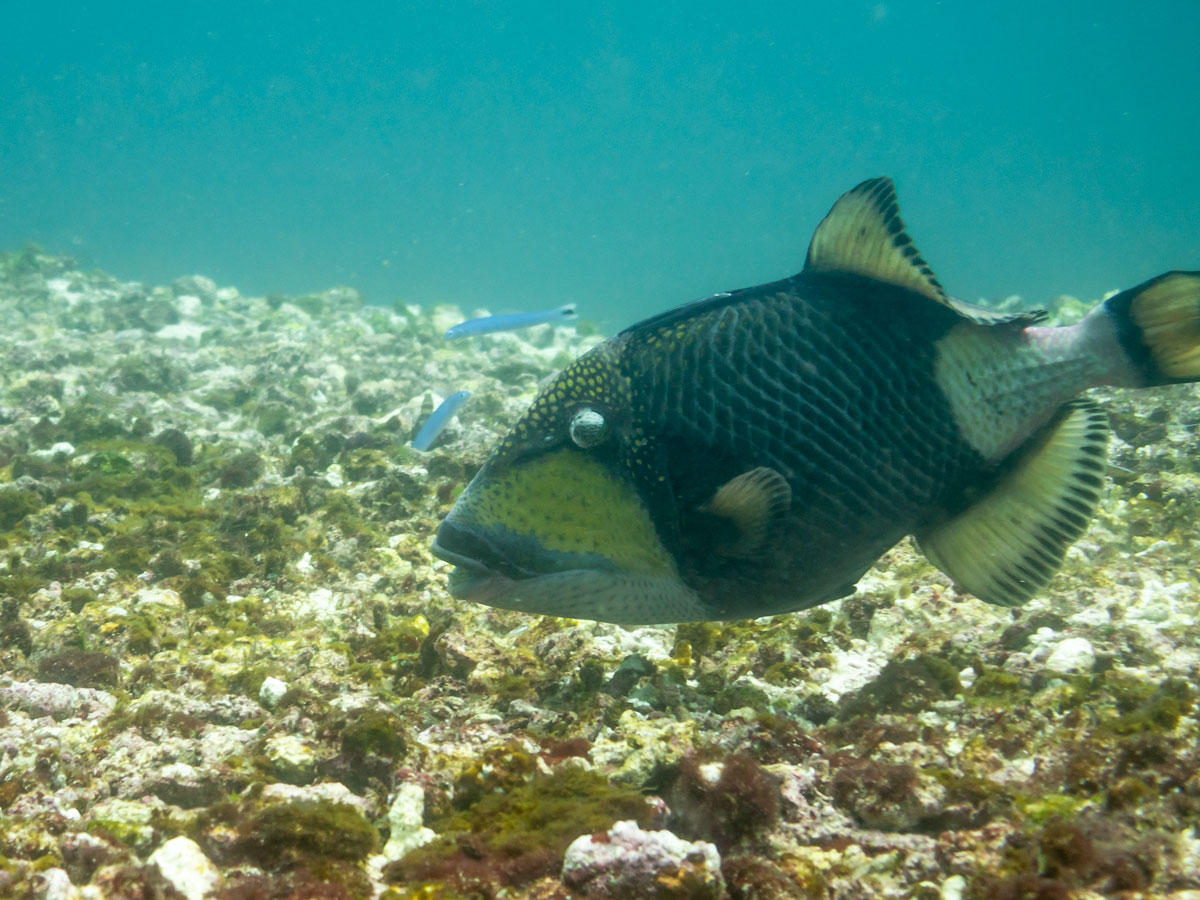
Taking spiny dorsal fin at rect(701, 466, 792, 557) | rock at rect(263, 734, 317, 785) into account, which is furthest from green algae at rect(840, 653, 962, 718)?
rock at rect(263, 734, 317, 785)

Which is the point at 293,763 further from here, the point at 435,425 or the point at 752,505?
the point at 435,425

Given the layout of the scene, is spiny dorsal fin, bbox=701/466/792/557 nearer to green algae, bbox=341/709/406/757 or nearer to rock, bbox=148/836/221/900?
green algae, bbox=341/709/406/757

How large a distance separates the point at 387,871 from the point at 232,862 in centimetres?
42

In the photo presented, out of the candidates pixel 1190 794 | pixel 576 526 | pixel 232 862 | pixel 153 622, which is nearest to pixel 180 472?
pixel 153 622

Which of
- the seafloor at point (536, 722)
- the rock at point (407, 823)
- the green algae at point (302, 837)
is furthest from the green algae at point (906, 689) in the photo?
the green algae at point (302, 837)

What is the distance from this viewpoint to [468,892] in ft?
5.02

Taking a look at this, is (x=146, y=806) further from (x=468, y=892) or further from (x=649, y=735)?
(x=649, y=735)

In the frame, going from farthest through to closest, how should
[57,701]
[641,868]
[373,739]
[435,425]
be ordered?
1. [435,425]
2. [57,701]
3. [373,739]
4. [641,868]

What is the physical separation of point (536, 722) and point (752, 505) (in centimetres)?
125

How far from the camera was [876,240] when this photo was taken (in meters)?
1.89

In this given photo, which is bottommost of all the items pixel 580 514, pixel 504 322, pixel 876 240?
pixel 580 514

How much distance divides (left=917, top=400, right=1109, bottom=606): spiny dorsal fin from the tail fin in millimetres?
159

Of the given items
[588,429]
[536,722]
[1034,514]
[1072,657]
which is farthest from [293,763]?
[1072,657]

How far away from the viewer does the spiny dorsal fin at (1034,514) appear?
1842 millimetres
